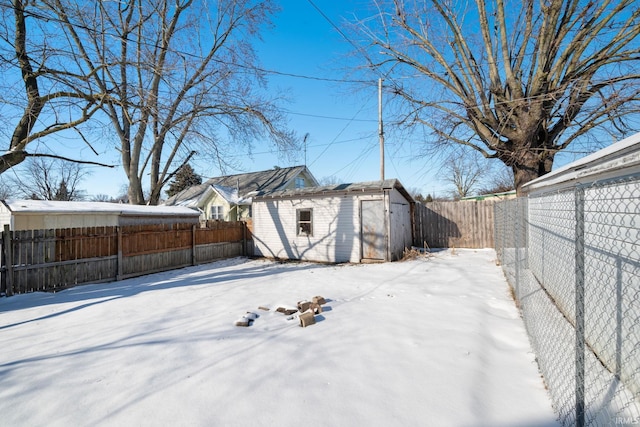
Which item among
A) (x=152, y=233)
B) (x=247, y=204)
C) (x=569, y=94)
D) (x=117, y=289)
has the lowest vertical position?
(x=117, y=289)

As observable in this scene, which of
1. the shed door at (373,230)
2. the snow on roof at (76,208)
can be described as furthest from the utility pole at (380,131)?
the snow on roof at (76,208)

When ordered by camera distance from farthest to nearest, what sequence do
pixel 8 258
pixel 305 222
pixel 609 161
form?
pixel 305 222 → pixel 8 258 → pixel 609 161

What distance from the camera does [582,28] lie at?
28.0 feet

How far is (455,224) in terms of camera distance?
13242 millimetres

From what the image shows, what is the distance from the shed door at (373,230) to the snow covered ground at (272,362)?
14.4 feet

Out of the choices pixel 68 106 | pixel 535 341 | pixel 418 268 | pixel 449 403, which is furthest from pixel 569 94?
pixel 68 106

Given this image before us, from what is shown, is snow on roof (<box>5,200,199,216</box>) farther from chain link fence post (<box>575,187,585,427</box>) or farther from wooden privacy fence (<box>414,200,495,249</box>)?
chain link fence post (<box>575,187,585,427</box>)

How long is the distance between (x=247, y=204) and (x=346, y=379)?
16.7 metres

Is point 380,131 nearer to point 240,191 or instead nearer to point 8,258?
point 240,191

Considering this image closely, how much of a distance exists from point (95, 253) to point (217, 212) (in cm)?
1213

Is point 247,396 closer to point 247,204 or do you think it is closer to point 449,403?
point 449,403

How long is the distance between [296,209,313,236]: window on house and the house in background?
6815mm

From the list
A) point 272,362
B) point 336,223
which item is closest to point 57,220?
point 336,223

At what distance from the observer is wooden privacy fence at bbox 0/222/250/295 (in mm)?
6676
